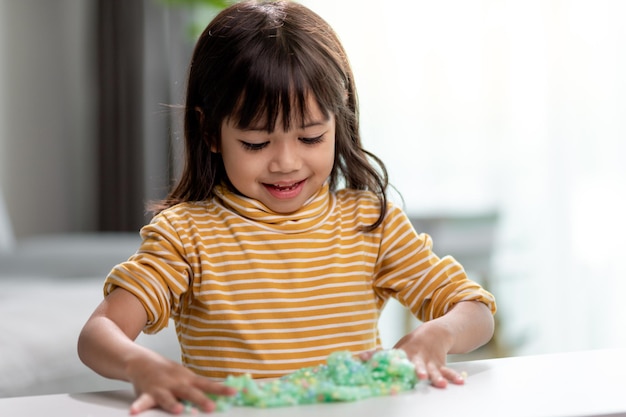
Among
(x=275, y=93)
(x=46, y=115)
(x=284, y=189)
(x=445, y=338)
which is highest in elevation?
(x=275, y=93)

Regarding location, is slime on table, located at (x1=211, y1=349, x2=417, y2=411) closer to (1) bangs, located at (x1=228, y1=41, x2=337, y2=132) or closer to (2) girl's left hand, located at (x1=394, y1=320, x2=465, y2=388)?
(2) girl's left hand, located at (x1=394, y1=320, x2=465, y2=388)

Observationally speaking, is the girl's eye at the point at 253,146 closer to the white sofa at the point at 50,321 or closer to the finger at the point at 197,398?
the finger at the point at 197,398

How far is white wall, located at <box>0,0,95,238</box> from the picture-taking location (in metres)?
4.89

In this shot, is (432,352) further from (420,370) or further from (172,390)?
(172,390)

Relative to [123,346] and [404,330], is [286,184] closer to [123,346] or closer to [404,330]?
[123,346]

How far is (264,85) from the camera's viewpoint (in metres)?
1.14

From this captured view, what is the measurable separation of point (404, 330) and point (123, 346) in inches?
107

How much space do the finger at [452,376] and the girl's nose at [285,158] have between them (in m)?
0.34

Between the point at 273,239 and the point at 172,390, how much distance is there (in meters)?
0.41

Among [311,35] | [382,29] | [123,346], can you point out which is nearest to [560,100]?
[382,29]

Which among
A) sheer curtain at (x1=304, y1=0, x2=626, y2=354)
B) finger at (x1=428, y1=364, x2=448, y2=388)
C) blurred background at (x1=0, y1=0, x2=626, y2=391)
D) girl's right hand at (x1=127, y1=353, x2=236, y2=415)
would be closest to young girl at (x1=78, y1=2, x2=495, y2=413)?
finger at (x1=428, y1=364, x2=448, y2=388)

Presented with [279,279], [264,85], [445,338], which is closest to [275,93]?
[264,85]

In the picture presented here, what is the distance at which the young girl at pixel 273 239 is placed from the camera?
1.14m

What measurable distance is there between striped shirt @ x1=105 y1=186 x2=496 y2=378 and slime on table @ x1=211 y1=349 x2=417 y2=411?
0.24 metres
